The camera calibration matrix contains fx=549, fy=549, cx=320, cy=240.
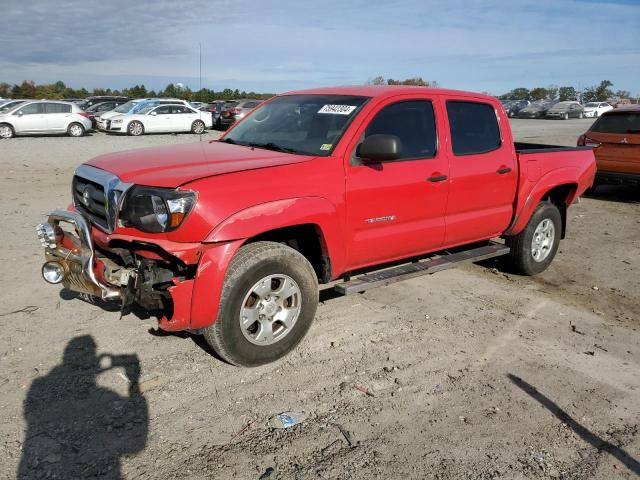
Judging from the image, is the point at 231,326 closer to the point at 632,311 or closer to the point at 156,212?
the point at 156,212

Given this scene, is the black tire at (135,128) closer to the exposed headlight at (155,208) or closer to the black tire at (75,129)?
the black tire at (75,129)

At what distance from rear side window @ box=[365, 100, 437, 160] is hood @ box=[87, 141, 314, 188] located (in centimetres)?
78

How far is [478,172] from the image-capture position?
5.12 meters

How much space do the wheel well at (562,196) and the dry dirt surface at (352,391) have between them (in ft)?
3.85

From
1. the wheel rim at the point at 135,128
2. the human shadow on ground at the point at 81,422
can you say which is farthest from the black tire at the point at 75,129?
the human shadow on ground at the point at 81,422

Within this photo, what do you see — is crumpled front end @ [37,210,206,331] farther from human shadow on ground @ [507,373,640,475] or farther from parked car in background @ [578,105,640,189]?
parked car in background @ [578,105,640,189]

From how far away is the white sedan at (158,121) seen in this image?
23.4m

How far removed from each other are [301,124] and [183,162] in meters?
1.17

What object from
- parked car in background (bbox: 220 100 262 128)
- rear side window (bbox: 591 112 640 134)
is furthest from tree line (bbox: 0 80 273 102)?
rear side window (bbox: 591 112 640 134)

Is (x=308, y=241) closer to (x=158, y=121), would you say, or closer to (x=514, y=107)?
(x=158, y=121)

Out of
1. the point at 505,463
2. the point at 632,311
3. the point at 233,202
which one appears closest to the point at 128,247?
the point at 233,202

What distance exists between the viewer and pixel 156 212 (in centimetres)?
348

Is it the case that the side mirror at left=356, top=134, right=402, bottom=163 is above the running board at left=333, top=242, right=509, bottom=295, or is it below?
above

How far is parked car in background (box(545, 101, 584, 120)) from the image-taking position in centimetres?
4531
